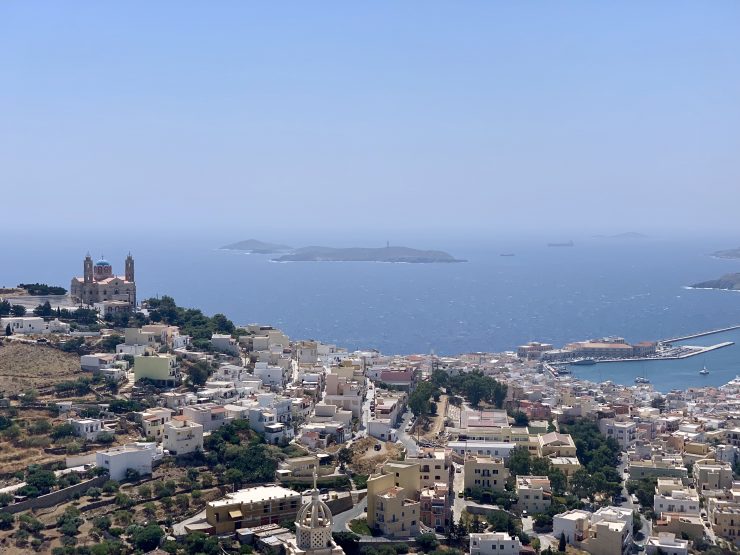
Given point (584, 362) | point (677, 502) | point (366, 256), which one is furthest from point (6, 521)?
point (366, 256)

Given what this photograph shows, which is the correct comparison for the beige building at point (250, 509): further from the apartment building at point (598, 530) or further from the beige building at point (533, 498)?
the apartment building at point (598, 530)

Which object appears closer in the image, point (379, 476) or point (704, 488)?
point (379, 476)

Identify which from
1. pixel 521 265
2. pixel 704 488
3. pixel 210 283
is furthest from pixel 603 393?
pixel 521 265

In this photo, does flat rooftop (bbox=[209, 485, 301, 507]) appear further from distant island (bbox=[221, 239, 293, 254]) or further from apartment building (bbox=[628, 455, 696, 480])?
distant island (bbox=[221, 239, 293, 254])

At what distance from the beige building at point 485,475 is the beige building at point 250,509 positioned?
4.99 metres

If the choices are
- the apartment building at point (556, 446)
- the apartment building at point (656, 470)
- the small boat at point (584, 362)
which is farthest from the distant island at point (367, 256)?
the apartment building at point (656, 470)

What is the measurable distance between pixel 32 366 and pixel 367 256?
105 meters

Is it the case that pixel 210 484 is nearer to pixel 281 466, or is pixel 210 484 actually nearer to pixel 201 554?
pixel 281 466

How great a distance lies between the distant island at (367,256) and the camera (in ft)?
420

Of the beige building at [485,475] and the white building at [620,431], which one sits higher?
the beige building at [485,475]

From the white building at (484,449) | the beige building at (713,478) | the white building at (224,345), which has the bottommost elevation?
the beige building at (713,478)

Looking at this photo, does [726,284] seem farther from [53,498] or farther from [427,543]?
[53,498]

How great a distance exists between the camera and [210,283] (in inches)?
3541

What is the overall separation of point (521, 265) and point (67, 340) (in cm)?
10079
